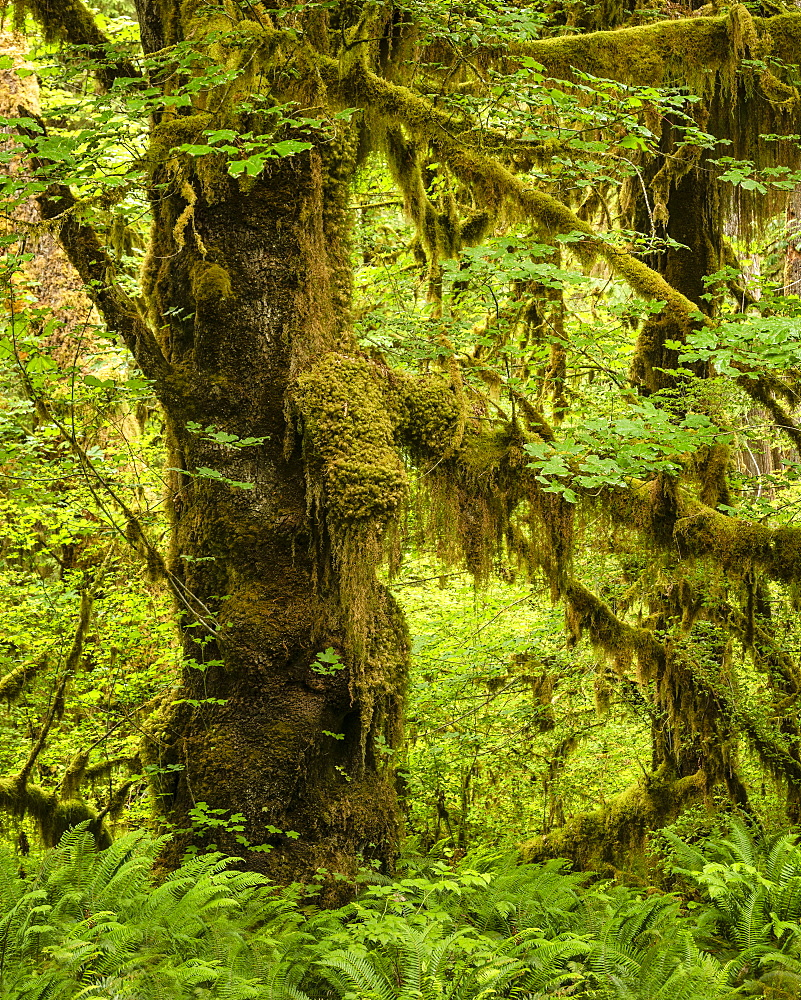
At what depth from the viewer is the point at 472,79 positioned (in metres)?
6.27

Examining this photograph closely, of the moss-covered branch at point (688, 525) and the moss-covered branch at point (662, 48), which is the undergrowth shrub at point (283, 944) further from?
the moss-covered branch at point (662, 48)

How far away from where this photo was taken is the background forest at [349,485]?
4363 millimetres

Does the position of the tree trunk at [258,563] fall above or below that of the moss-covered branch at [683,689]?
above

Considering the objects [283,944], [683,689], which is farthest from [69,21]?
[683,689]

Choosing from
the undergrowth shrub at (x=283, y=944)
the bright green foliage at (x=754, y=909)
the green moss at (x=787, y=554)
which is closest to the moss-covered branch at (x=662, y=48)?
the green moss at (x=787, y=554)

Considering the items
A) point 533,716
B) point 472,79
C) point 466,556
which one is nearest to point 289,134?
point 472,79

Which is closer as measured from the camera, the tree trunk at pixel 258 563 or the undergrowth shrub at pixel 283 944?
the undergrowth shrub at pixel 283 944

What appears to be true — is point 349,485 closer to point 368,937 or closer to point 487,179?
point 487,179

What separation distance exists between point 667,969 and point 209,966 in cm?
238

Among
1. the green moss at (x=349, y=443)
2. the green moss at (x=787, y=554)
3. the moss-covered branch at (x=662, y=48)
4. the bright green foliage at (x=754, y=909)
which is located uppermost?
the moss-covered branch at (x=662, y=48)

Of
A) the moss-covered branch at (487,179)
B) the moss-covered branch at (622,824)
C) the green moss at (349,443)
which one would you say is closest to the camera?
the green moss at (349,443)

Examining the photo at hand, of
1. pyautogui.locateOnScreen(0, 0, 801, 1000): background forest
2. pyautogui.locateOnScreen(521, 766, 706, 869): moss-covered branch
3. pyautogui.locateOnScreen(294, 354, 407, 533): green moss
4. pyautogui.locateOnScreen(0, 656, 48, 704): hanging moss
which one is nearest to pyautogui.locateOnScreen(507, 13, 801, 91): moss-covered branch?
pyautogui.locateOnScreen(0, 0, 801, 1000): background forest

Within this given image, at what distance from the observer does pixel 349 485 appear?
4.79 metres

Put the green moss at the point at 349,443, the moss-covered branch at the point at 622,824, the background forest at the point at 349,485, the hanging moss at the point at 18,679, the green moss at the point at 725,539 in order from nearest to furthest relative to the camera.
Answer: the background forest at the point at 349,485 → the green moss at the point at 349,443 → the green moss at the point at 725,539 → the hanging moss at the point at 18,679 → the moss-covered branch at the point at 622,824
